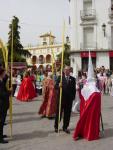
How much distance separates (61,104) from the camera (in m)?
10.1

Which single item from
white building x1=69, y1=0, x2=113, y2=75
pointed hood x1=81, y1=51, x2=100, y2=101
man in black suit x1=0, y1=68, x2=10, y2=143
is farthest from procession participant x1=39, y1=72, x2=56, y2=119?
white building x1=69, y1=0, x2=113, y2=75

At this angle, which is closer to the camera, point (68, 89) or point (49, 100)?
point (68, 89)

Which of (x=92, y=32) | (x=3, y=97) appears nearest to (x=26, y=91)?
(x=3, y=97)

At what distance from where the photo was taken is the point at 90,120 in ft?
31.0

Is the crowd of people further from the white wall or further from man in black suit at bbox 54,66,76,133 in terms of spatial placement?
the white wall

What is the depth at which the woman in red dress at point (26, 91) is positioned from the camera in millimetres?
20705

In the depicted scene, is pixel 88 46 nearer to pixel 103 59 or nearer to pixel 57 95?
pixel 103 59

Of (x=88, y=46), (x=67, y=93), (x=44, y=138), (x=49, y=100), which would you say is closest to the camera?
(x=44, y=138)

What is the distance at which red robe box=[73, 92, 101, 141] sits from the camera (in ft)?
31.0

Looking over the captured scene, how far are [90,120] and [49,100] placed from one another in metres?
3.90

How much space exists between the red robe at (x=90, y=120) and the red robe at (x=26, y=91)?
11152 millimetres

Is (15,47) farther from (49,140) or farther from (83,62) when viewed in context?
(49,140)

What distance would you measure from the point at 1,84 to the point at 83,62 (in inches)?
1247

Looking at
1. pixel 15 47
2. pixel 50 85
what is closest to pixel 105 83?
pixel 50 85
